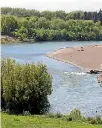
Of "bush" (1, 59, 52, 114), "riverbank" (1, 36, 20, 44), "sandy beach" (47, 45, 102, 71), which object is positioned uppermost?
"bush" (1, 59, 52, 114)

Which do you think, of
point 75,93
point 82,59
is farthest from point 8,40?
point 75,93

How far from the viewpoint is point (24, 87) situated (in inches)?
1574

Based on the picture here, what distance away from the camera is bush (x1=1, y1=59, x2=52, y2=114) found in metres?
39.7

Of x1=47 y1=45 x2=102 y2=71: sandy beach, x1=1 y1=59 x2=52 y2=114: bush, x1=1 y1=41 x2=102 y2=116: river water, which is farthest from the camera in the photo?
x1=47 y1=45 x2=102 y2=71: sandy beach

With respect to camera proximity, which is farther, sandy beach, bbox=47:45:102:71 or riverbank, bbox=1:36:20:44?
riverbank, bbox=1:36:20:44

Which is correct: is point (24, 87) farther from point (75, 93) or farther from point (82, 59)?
point (82, 59)

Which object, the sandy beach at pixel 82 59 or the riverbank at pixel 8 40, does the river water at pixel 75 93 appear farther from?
the riverbank at pixel 8 40

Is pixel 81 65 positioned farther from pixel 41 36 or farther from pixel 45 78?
pixel 41 36

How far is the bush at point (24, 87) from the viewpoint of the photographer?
39.7 metres

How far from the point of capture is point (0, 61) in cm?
4284

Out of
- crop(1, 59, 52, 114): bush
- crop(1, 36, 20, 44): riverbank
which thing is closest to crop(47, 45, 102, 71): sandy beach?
crop(1, 59, 52, 114): bush

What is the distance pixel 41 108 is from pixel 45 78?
3.29 metres

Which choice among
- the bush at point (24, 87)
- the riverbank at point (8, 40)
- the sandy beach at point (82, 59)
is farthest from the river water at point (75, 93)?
the riverbank at point (8, 40)

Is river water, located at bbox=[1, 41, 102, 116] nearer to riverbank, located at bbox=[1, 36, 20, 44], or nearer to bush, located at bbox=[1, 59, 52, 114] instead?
bush, located at bbox=[1, 59, 52, 114]
